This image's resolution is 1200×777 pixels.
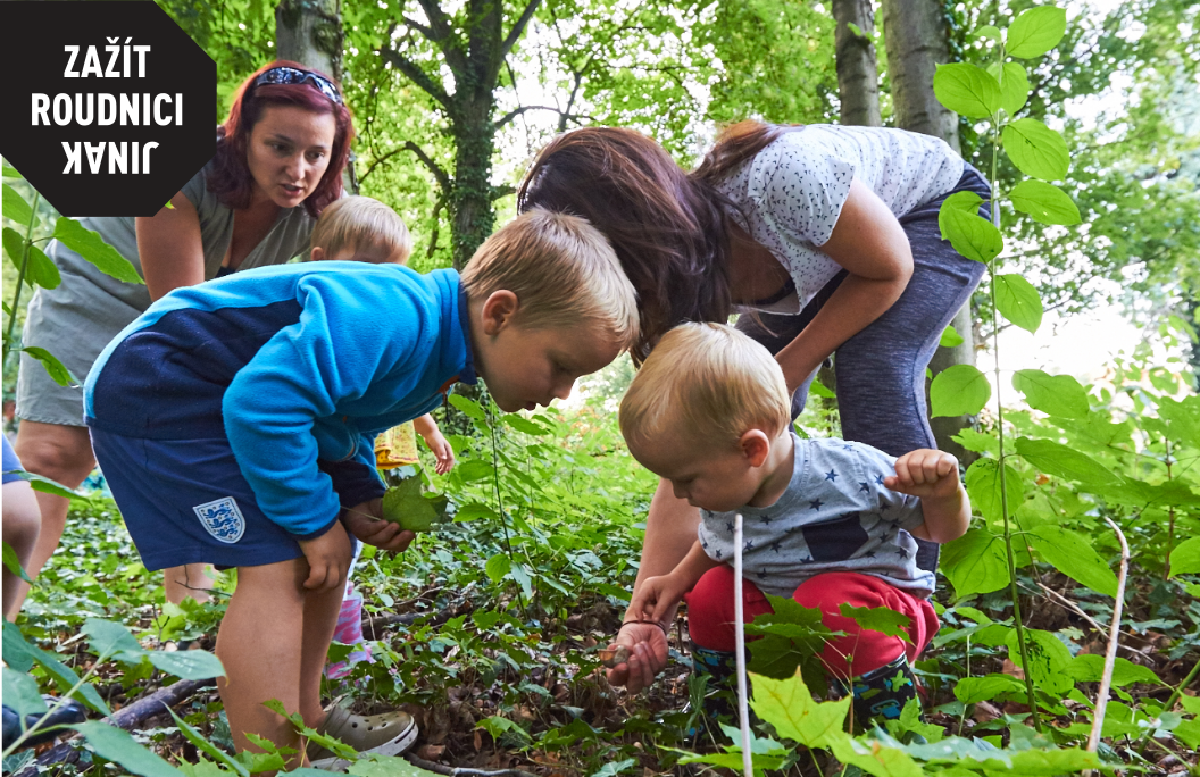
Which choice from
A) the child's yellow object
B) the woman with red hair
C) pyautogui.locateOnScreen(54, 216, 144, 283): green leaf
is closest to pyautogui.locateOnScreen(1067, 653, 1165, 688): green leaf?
pyautogui.locateOnScreen(54, 216, 144, 283): green leaf

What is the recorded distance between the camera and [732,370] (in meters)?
1.60

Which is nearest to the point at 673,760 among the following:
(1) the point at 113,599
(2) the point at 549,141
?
(2) the point at 549,141

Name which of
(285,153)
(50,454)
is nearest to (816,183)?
(285,153)

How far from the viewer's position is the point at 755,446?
1.62m

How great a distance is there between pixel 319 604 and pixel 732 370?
1.03m

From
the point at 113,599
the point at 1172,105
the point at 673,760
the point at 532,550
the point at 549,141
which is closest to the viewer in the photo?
the point at 673,760

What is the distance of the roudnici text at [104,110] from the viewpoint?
7.00 ft

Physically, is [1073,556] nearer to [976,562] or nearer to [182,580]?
[976,562]

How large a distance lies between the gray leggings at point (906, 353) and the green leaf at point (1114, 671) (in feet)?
2.36

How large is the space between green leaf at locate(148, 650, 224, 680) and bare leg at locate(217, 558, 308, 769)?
31.0 inches

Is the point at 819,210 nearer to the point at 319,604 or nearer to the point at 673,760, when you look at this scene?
the point at 673,760

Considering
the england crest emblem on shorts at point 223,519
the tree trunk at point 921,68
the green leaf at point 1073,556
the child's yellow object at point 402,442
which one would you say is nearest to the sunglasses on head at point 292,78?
the child's yellow object at point 402,442

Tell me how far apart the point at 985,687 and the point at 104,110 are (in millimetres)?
2495

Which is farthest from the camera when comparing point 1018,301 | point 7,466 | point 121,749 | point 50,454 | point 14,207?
point 50,454
